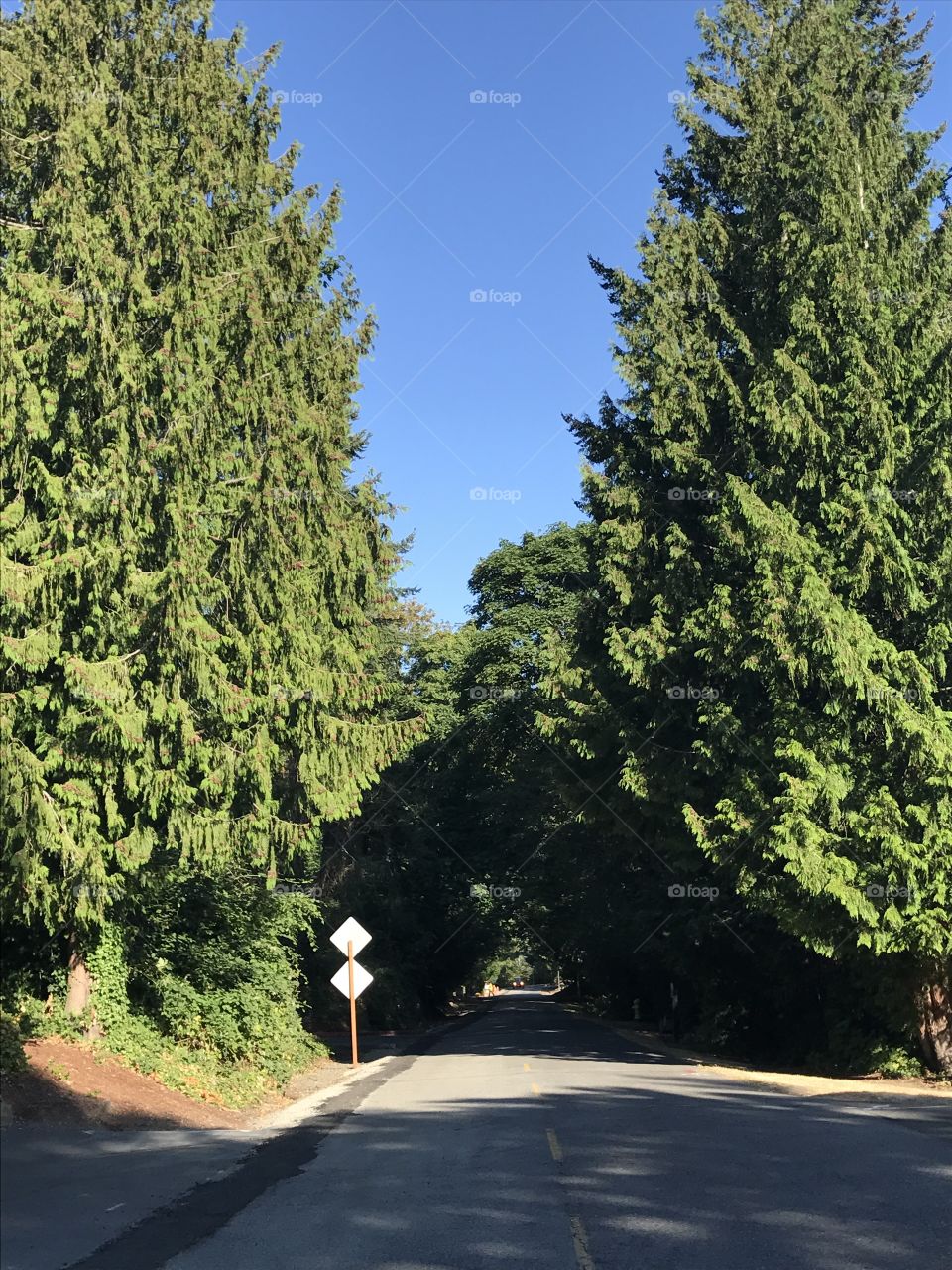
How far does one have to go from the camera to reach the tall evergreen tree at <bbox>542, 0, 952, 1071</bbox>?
1598 centimetres

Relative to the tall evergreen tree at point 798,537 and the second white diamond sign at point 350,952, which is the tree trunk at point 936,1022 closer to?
the tall evergreen tree at point 798,537

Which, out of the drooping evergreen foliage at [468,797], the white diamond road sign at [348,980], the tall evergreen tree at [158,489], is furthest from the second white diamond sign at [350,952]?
the drooping evergreen foliage at [468,797]

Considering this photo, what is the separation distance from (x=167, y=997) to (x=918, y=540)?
1346cm

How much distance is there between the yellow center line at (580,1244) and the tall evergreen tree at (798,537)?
31.6ft

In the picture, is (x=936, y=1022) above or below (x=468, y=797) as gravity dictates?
below

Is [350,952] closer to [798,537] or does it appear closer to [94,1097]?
[94,1097]

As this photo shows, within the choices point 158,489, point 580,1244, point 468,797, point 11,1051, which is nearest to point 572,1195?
point 580,1244

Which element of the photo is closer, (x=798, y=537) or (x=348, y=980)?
(x=798, y=537)

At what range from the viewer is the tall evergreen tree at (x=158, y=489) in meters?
11.9

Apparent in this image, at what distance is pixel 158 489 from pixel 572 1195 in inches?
358

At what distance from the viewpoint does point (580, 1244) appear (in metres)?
6.30

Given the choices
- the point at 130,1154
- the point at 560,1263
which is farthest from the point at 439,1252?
the point at 130,1154

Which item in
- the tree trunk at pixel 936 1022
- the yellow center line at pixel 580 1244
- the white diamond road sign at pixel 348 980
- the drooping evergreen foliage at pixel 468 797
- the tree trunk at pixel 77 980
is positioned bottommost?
the tree trunk at pixel 936 1022

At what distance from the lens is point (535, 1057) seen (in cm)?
2222
